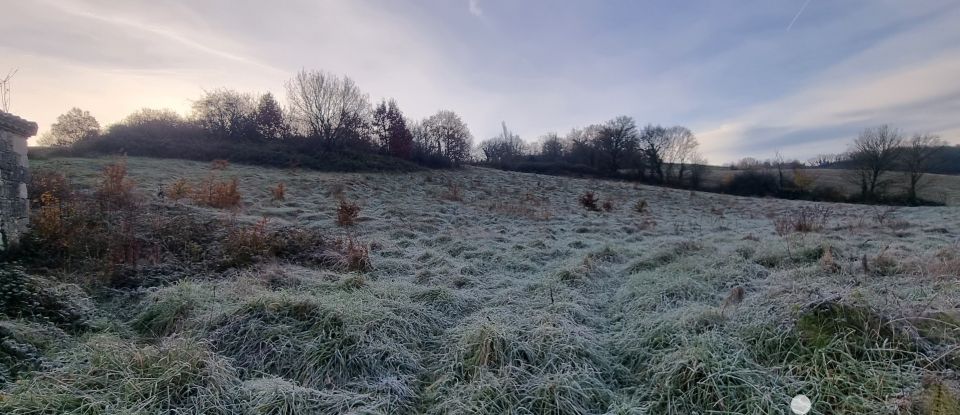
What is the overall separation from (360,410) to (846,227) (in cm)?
1245

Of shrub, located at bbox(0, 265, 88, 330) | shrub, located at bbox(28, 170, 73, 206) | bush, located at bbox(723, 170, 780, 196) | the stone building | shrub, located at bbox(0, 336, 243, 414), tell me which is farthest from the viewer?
bush, located at bbox(723, 170, 780, 196)

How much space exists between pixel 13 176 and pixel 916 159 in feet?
148

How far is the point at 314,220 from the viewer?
10.4 m

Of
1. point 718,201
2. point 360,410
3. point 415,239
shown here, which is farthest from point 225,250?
point 718,201

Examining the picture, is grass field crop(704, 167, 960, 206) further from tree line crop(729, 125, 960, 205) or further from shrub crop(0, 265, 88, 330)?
shrub crop(0, 265, 88, 330)

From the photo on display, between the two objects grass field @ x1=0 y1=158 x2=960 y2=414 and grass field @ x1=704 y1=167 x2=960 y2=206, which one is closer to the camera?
grass field @ x1=0 y1=158 x2=960 y2=414

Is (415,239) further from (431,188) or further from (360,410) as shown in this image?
(431,188)

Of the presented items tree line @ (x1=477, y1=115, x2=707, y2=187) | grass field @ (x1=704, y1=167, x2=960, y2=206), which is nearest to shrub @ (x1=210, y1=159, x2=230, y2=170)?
tree line @ (x1=477, y1=115, x2=707, y2=187)

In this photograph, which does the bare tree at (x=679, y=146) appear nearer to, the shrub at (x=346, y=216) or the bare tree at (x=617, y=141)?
the bare tree at (x=617, y=141)

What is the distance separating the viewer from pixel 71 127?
24.7 metres

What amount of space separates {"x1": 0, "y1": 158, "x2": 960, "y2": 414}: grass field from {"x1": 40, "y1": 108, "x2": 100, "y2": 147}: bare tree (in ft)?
93.4

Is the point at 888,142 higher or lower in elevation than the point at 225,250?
higher

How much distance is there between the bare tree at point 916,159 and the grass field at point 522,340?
1306 inches

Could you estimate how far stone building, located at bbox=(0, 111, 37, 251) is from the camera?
4938 millimetres
